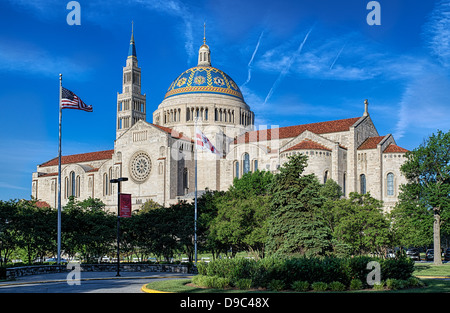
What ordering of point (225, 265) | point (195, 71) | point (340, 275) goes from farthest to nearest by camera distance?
1. point (195, 71)
2. point (225, 265)
3. point (340, 275)

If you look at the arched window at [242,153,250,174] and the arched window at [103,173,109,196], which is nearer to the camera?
the arched window at [242,153,250,174]

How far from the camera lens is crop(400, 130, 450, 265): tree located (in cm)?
4719

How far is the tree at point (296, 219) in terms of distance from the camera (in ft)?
81.5

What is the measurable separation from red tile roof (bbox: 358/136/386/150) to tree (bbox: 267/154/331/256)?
47.9 metres

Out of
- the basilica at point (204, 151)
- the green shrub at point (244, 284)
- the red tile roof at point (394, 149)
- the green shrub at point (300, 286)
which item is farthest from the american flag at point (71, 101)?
the red tile roof at point (394, 149)

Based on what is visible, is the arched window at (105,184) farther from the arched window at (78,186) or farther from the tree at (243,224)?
the tree at (243,224)

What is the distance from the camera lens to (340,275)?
20.5 meters

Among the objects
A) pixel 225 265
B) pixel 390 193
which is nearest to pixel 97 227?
pixel 225 265

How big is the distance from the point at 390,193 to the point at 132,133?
44155 millimetres

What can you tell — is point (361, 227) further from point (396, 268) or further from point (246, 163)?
point (246, 163)

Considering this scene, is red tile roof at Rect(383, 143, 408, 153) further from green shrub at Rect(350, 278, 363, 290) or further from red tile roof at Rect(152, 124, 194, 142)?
green shrub at Rect(350, 278, 363, 290)

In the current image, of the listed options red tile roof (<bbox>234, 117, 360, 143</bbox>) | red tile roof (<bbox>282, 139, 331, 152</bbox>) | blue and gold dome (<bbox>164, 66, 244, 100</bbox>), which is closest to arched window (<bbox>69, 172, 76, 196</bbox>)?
blue and gold dome (<bbox>164, 66, 244, 100</bbox>)

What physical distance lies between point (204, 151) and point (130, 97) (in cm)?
2817

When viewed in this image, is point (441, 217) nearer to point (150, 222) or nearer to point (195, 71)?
point (150, 222)
